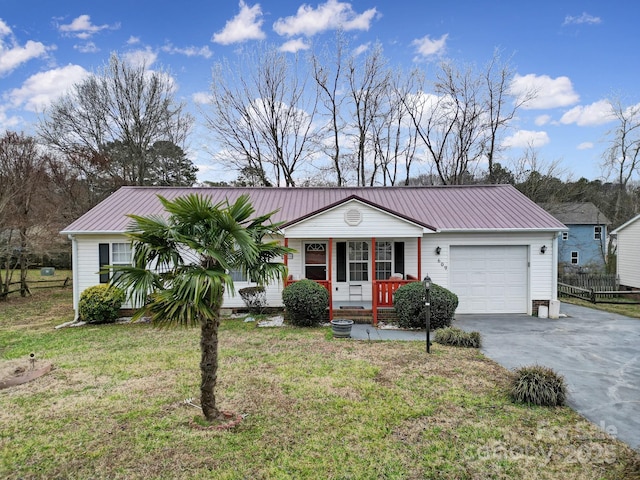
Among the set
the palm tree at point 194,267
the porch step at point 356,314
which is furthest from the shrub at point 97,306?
the palm tree at point 194,267

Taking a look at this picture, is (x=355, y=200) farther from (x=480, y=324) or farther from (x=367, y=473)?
(x=367, y=473)

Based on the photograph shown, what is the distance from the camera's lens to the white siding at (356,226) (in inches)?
423

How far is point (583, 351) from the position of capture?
25.7 ft

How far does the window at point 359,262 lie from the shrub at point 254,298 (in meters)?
3.07

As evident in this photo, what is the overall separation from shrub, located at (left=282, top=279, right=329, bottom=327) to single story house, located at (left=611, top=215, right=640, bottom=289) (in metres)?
17.7

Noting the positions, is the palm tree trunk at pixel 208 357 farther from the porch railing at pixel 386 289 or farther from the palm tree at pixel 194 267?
the porch railing at pixel 386 289

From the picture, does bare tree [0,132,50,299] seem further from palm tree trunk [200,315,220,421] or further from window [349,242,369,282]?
palm tree trunk [200,315,220,421]

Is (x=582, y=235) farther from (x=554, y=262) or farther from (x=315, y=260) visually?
(x=315, y=260)

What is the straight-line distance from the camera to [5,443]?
430 centimetres

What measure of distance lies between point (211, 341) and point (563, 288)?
18.0m

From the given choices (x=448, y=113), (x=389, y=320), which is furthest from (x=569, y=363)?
(x=448, y=113)

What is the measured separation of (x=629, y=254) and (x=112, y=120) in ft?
101

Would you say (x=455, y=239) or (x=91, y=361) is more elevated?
(x=455, y=239)

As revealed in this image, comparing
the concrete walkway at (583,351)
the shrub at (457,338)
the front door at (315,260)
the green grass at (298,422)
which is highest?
the front door at (315,260)
